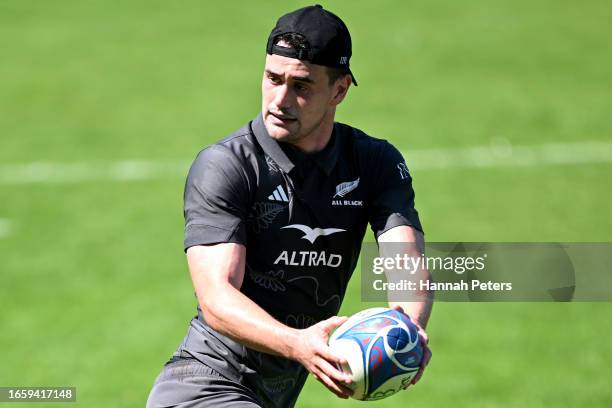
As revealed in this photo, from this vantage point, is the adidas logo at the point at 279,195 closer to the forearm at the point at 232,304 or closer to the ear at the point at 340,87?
the forearm at the point at 232,304

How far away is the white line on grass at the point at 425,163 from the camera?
19.0 metres

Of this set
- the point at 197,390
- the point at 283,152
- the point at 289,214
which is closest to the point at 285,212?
the point at 289,214

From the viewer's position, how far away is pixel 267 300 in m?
7.23

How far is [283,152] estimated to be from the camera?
7199 millimetres

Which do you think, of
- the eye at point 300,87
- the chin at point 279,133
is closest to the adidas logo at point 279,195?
the chin at point 279,133

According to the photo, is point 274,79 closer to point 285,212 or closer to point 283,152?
point 283,152

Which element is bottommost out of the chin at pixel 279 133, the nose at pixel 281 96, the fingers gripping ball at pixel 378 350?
the fingers gripping ball at pixel 378 350

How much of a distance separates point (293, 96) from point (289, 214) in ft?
2.51

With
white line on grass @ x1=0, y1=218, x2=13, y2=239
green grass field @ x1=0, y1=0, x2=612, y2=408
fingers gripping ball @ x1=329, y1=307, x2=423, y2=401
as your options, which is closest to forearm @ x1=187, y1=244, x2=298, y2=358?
fingers gripping ball @ x1=329, y1=307, x2=423, y2=401

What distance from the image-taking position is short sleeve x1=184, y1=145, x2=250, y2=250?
669 cm

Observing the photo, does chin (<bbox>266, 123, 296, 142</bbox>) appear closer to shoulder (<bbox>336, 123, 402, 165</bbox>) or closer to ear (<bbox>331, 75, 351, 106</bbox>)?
ear (<bbox>331, 75, 351, 106</bbox>)

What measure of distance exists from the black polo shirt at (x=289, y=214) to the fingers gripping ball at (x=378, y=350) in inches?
35.7

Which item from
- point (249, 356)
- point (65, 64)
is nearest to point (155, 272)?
point (249, 356)

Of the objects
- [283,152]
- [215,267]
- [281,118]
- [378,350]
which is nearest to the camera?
[378,350]
